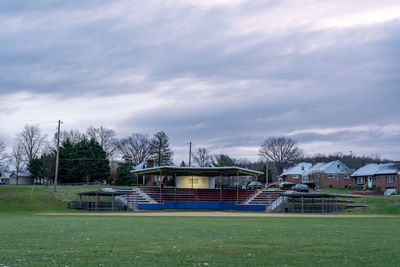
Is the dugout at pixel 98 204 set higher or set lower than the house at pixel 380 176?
lower

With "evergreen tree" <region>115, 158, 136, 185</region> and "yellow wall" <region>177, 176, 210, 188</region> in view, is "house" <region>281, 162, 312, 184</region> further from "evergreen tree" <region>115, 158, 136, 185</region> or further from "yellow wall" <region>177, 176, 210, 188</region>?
"yellow wall" <region>177, 176, 210, 188</region>

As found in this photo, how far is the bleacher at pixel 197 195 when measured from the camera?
56.1 m

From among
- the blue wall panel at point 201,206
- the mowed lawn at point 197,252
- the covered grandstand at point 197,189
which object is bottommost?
the blue wall panel at point 201,206

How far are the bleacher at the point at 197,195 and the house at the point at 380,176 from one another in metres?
30.5

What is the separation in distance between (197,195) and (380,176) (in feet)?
136

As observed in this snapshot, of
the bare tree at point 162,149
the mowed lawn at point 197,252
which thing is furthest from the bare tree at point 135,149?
the mowed lawn at point 197,252

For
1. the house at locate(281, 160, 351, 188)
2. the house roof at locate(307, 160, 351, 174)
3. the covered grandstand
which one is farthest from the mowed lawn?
the house roof at locate(307, 160, 351, 174)

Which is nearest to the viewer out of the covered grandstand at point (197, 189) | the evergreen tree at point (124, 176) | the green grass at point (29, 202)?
the green grass at point (29, 202)

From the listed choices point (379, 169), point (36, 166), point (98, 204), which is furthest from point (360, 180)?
point (36, 166)

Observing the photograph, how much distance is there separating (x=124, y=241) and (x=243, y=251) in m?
4.12

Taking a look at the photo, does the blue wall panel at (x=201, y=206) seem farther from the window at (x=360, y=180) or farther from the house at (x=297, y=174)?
the house at (x=297, y=174)

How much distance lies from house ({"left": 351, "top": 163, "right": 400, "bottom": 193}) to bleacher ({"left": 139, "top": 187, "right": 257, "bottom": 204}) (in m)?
30.5

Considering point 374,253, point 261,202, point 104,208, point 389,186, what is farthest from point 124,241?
point 389,186

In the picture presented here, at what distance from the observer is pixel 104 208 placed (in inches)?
1946
